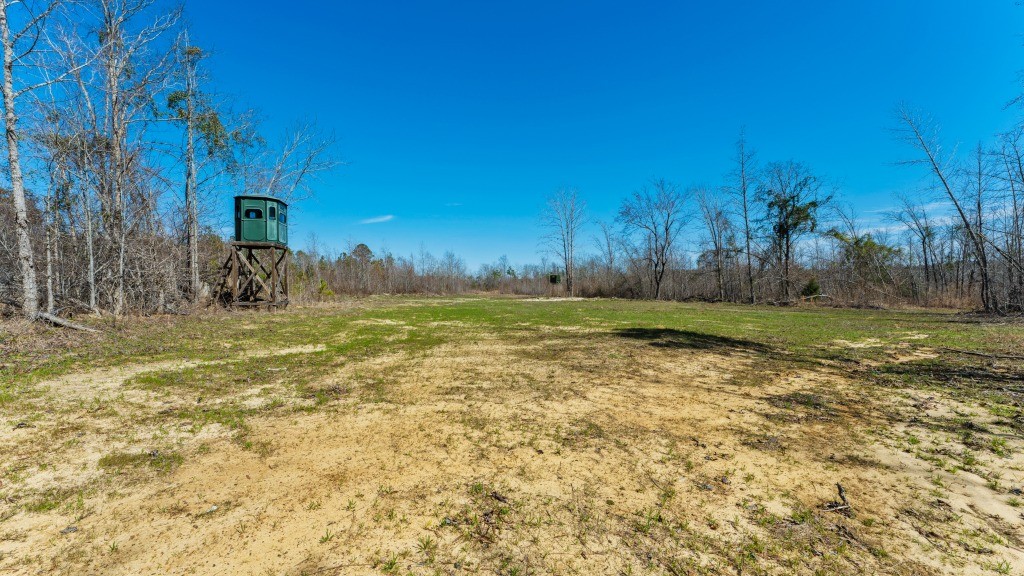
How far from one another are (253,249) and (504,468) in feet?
53.9

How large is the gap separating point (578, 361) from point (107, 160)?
45.3 feet

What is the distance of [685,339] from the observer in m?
9.09

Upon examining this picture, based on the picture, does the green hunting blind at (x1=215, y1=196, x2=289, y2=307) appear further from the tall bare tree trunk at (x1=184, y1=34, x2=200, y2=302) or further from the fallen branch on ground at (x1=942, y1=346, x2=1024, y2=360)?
the fallen branch on ground at (x1=942, y1=346, x2=1024, y2=360)

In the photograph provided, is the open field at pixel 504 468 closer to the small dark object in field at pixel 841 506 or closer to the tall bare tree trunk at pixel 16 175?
the small dark object in field at pixel 841 506

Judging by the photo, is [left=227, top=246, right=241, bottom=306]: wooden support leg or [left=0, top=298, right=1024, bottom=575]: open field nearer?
[left=0, top=298, right=1024, bottom=575]: open field

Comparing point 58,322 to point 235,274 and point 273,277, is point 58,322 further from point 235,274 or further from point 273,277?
point 273,277

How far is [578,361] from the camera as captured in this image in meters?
6.52

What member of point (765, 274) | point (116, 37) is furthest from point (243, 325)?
point (765, 274)

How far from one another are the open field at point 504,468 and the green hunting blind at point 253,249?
9175 millimetres

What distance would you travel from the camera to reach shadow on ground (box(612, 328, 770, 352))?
8.09 metres

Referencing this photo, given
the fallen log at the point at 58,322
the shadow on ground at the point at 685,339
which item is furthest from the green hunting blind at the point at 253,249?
the shadow on ground at the point at 685,339

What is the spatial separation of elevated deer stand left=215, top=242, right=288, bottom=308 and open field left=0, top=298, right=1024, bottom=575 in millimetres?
8976

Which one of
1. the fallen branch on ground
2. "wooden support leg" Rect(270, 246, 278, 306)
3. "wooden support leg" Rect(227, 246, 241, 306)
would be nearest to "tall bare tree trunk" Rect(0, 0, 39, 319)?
"wooden support leg" Rect(227, 246, 241, 306)

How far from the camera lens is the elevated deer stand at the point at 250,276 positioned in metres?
14.4
